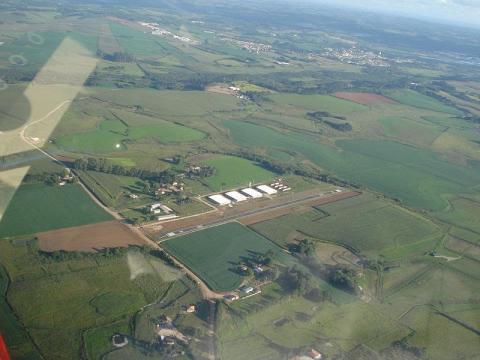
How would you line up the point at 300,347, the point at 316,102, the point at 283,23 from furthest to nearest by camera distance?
the point at 283,23 < the point at 316,102 < the point at 300,347

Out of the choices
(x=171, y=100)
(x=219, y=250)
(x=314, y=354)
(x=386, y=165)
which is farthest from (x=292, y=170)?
(x=171, y=100)

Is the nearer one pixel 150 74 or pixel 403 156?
pixel 403 156

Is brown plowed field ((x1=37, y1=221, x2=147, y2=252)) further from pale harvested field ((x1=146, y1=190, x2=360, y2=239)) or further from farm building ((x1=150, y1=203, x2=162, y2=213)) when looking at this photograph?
farm building ((x1=150, y1=203, x2=162, y2=213))

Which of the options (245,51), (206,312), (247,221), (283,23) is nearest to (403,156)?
(247,221)

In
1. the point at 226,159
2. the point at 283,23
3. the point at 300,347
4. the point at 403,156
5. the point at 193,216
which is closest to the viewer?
the point at 300,347

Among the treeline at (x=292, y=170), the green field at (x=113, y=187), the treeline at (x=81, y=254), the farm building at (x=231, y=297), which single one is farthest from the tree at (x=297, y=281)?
the treeline at (x=292, y=170)

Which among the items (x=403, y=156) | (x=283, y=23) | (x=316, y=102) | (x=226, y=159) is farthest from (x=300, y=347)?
(x=283, y=23)

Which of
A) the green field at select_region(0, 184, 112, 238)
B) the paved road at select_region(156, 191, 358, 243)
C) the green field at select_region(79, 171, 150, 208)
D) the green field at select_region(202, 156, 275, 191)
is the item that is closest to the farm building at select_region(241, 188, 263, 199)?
the green field at select_region(202, 156, 275, 191)

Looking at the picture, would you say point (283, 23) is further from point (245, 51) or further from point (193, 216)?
point (193, 216)

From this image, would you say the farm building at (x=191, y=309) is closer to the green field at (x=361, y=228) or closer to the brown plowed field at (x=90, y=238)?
the brown plowed field at (x=90, y=238)
